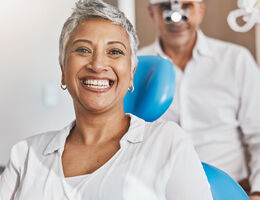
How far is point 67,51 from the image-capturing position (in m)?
1.00

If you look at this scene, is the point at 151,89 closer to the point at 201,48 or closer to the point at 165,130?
the point at 165,130

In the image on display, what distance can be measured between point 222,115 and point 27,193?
40.7 inches

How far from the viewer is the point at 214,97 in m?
1.74

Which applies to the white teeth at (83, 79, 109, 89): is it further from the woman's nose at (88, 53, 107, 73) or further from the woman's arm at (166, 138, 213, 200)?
the woman's arm at (166, 138, 213, 200)

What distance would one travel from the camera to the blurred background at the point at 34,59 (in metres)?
2.05

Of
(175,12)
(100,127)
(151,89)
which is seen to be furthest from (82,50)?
(175,12)

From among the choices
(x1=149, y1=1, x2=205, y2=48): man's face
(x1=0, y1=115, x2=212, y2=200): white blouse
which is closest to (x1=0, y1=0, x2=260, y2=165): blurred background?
(x1=149, y1=1, x2=205, y2=48): man's face

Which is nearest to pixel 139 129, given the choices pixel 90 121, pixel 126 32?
pixel 90 121

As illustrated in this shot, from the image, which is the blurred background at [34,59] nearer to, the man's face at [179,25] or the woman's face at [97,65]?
the man's face at [179,25]

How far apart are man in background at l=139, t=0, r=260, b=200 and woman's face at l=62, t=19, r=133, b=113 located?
0.77 m

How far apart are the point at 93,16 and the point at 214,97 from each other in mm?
921

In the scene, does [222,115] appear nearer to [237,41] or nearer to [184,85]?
[184,85]

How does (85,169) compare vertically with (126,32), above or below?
below

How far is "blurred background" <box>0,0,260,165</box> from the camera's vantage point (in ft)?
6.72
